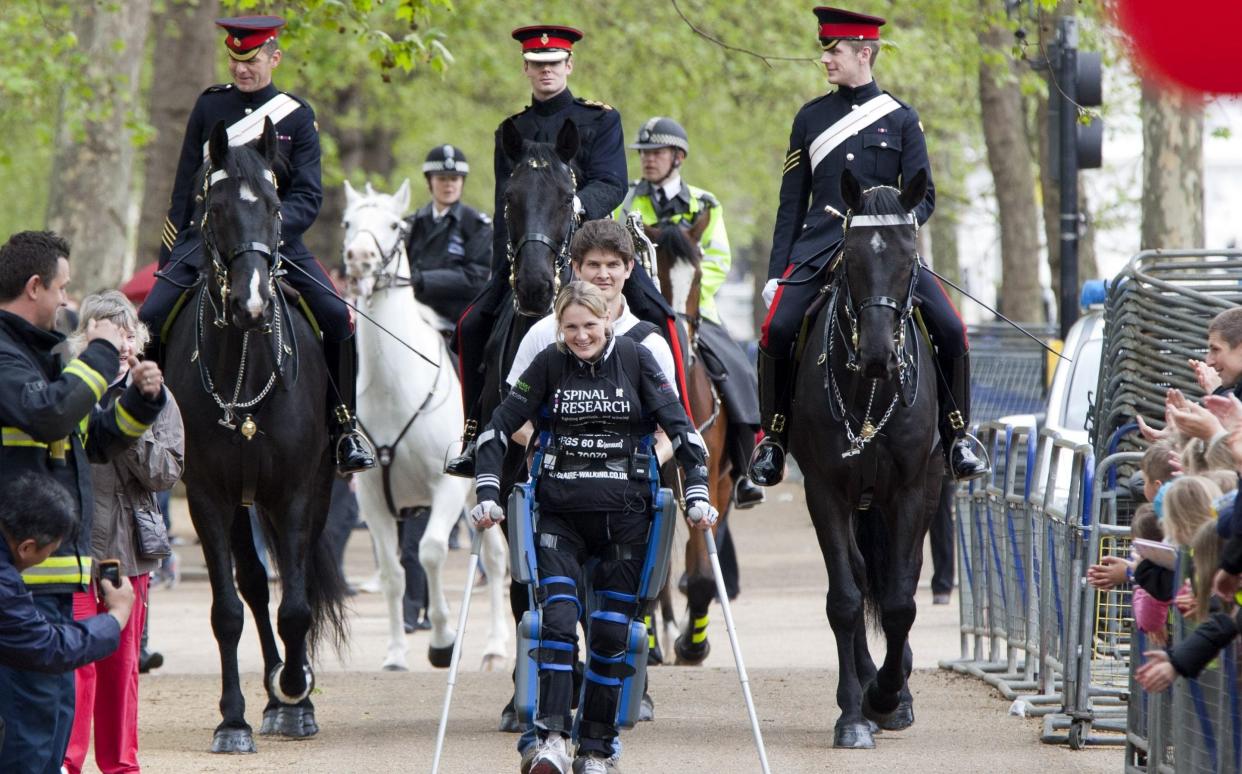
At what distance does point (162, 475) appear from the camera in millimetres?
7949

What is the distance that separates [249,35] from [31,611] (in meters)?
4.92

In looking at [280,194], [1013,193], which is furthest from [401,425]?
[1013,193]

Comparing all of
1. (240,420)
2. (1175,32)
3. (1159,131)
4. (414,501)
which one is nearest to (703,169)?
(1159,131)

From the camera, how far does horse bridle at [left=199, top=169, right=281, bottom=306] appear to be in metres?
8.88

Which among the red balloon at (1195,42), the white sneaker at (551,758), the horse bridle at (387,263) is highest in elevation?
the red balloon at (1195,42)

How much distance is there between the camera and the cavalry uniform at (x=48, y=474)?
6.01m

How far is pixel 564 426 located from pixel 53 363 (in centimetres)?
212

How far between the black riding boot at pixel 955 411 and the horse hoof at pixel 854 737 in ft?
4.24

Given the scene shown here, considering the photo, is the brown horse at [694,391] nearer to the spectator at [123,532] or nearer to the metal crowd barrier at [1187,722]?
the spectator at [123,532]

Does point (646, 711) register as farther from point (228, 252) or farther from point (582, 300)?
point (228, 252)

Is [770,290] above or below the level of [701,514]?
above

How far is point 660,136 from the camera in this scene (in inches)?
516

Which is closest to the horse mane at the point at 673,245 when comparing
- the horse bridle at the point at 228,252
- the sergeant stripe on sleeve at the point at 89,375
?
the horse bridle at the point at 228,252

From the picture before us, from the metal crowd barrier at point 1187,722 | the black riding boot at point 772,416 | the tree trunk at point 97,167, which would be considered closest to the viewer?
the metal crowd barrier at point 1187,722
